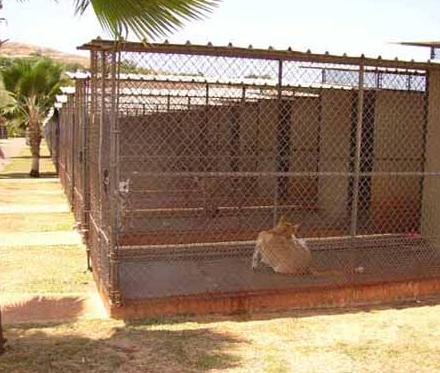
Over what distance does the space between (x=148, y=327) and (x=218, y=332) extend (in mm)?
659

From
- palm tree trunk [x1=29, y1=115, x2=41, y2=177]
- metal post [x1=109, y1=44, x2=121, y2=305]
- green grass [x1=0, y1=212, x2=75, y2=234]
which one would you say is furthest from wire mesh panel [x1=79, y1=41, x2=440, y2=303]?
palm tree trunk [x1=29, y1=115, x2=41, y2=177]

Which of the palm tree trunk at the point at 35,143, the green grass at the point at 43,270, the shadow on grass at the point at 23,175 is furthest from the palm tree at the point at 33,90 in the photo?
the green grass at the point at 43,270

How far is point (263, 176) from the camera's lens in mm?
9914

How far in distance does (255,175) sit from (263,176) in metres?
2.77

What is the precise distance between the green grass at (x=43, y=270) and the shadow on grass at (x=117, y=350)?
1.66 metres

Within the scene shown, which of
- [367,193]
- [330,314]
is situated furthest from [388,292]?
[367,193]

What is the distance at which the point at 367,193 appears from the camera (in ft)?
Result: 38.4

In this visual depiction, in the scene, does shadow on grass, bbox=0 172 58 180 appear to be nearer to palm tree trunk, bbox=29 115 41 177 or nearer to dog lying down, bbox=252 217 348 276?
palm tree trunk, bbox=29 115 41 177

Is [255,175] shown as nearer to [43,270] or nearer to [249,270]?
[249,270]

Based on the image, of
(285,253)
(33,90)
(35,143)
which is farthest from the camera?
(33,90)

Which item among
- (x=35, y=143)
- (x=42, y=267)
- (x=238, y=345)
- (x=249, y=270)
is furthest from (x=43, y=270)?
(x=35, y=143)

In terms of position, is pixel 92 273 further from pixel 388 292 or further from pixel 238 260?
pixel 388 292

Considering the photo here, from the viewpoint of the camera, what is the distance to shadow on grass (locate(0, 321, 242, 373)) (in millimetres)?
5246

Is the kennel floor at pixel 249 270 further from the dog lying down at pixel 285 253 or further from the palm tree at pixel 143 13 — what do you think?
the palm tree at pixel 143 13
